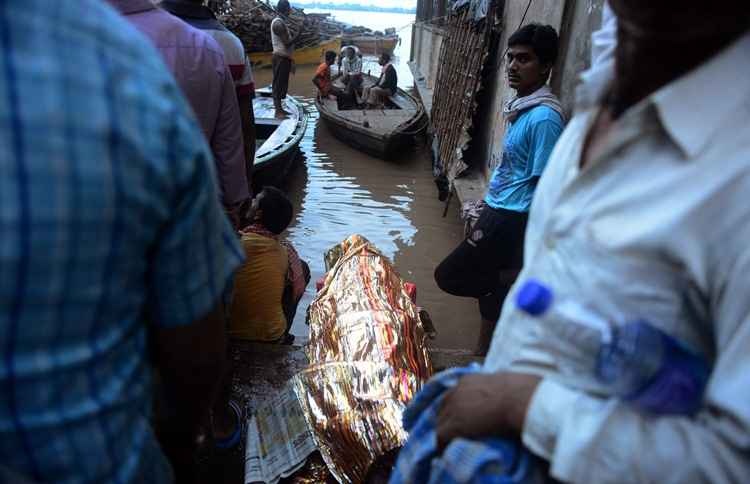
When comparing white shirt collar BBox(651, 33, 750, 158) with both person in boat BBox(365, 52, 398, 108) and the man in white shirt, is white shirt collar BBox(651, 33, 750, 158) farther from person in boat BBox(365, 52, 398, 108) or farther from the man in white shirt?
person in boat BBox(365, 52, 398, 108)

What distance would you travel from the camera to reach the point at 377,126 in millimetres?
9047

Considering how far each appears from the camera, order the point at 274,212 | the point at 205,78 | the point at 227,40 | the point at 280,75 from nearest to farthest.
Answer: the point at 205,78
the point at 227,40
the point at 274,212
the point at 280,75

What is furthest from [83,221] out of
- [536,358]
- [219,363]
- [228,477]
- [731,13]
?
[228,477]

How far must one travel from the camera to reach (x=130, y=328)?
2.47 feet

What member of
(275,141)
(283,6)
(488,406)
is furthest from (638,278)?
(283,6)

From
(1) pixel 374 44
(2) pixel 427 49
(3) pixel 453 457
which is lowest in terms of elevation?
(1) pixel 374 44

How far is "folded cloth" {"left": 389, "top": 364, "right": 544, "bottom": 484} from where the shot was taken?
2.64ft

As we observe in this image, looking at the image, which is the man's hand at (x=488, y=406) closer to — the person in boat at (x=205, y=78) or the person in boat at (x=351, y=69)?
the person in boat at (x=205, y=78)

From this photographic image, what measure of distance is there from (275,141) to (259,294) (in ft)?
15.2

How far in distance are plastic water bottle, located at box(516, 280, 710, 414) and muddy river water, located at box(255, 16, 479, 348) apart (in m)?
3.38

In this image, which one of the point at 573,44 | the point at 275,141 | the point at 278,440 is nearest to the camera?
the point at 278,440

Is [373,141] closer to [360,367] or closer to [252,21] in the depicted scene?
[360,367]

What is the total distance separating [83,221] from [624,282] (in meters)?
0.74

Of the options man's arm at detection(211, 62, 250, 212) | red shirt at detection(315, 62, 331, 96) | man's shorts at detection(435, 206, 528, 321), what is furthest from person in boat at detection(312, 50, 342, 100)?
man's arm at detection(211, 62, 250, 212)
